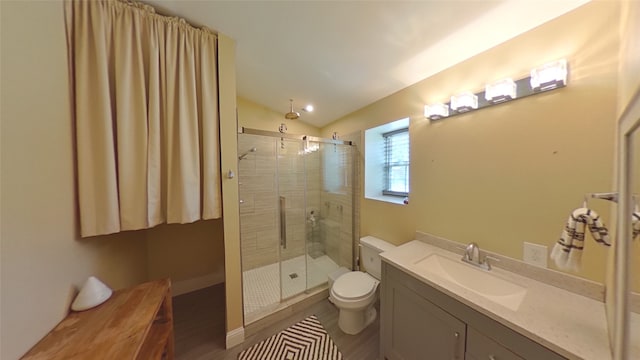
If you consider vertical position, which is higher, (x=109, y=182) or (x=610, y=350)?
(x=109, y=182)

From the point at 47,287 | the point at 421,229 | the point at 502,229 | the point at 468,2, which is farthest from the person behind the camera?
the point at 421,229

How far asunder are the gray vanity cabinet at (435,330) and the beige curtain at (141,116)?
4.91 feet

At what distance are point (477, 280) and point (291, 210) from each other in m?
2.00

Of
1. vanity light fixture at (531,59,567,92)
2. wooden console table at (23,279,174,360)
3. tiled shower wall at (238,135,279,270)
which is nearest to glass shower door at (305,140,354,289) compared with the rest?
tiled shower wall at (238,135,279,270)

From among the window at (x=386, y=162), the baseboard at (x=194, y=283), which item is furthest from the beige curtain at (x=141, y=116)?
the window at (x=386, y=162)

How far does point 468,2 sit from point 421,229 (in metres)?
1.58

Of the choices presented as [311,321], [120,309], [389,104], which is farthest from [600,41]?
[120,309]

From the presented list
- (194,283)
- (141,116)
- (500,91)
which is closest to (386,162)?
(500,91)

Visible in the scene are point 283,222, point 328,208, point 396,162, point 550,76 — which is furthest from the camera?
point 328,208

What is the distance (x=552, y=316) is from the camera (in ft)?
2.80

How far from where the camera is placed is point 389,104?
199cm

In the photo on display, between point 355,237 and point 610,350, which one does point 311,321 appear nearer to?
point 355,237

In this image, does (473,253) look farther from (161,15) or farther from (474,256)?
(161,15)

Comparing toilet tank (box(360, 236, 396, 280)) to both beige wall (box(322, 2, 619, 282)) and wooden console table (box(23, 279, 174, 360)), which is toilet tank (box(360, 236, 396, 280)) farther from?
wooden console table (box(23, 279, 174, 360))
